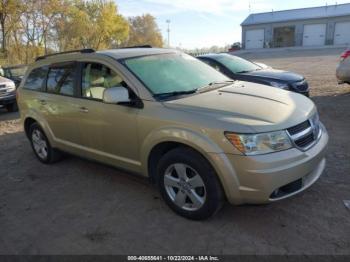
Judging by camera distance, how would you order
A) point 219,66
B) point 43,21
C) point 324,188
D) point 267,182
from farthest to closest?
1. point 43,21
2. point 219,66
3. point 324,188
4. point 267,182

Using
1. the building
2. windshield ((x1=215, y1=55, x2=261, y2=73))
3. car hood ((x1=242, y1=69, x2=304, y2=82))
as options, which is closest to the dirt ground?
car hood ((x1=242, y1=69, x2=304, y2=82))

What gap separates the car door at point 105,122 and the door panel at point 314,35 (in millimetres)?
50883

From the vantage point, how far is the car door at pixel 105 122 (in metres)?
3.81

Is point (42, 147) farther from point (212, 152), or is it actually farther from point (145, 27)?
point (145, 27)

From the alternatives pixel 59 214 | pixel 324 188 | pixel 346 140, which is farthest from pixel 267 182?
pixel 346 140

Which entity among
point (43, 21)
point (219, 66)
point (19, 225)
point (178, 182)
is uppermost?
point (43, 21)

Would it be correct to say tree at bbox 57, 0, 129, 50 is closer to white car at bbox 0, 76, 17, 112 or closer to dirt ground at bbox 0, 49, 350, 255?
white car at bbox 0, 76, 17, 112

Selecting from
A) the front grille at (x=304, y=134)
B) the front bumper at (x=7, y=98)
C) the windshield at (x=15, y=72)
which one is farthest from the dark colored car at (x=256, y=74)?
the windshield at (x=15, y=72)

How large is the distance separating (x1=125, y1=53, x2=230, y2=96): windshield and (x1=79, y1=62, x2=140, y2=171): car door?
11.0 inches

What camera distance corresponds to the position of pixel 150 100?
359cm

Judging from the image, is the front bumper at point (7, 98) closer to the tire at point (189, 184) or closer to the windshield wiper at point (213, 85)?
the windshield wiper at point (213, 85)

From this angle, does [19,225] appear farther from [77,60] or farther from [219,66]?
[219,66]

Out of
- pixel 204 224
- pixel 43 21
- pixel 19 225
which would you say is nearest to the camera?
pixel 204 224

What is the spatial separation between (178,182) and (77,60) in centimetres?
226
